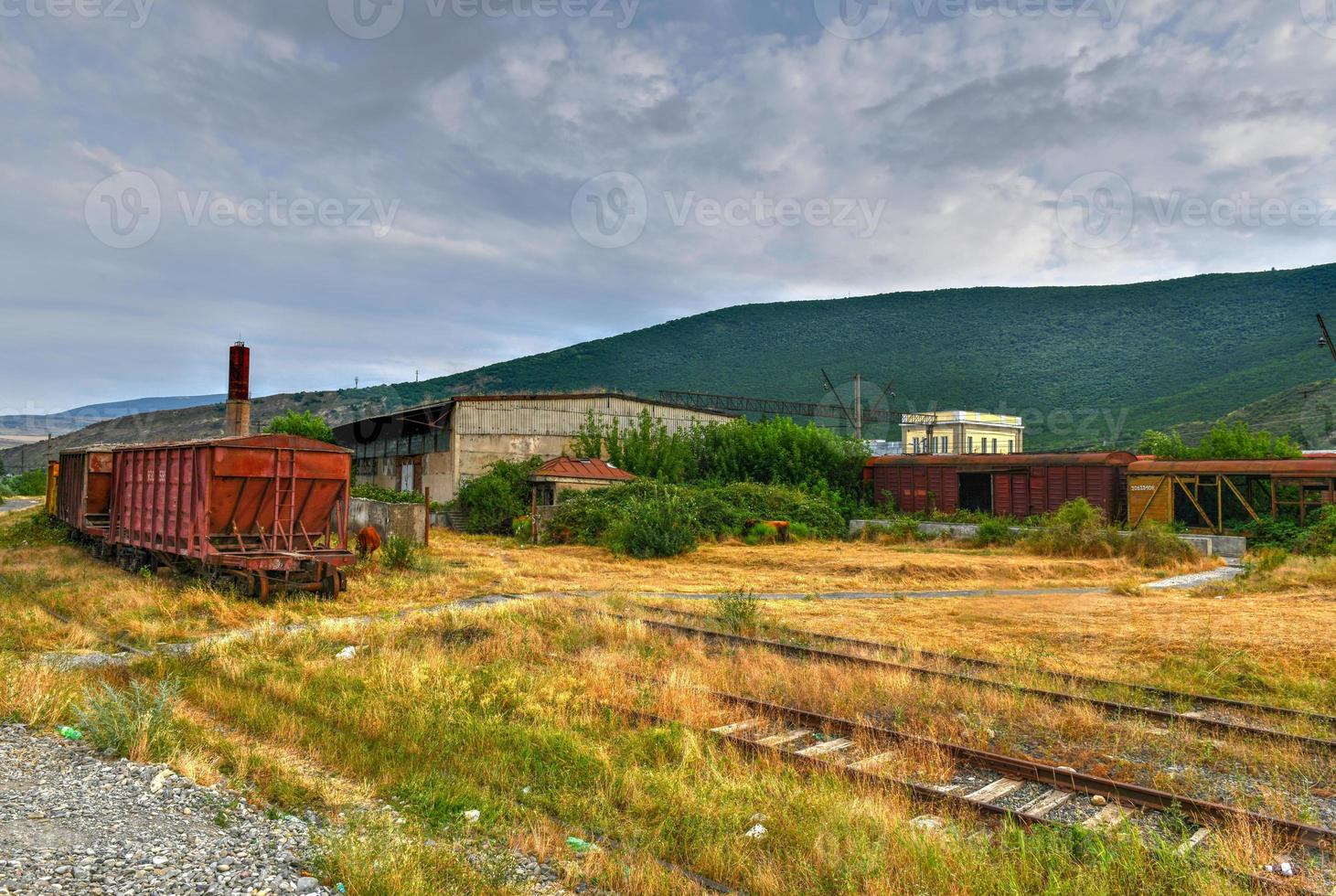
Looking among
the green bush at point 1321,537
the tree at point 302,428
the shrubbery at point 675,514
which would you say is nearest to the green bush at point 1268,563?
the green bush at point 1321,537

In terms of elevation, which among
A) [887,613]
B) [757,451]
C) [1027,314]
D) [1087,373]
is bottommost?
[887,613]

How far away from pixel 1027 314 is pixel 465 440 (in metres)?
131

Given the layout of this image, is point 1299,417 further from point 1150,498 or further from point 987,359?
point 987,359

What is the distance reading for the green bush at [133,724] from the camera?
6770 millimetres

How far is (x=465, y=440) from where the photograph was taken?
3538cm

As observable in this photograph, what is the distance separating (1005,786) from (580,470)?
28880mm

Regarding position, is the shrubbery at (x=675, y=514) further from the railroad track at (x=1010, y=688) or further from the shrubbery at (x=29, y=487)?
the shrubbery at (x=29, y=487)

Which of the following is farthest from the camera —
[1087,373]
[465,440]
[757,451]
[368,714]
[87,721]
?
[1087,373]

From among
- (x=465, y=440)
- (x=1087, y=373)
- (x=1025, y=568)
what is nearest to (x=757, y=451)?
(x=465, y=440)

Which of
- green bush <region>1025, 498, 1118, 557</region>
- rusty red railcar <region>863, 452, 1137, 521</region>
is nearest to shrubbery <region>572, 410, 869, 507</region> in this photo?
rusty red railcar <region>863, 452, 1137, 521</region>

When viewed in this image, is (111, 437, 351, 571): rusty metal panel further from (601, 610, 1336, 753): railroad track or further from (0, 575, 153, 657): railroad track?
(601, 610, 1336, 753): railroad track

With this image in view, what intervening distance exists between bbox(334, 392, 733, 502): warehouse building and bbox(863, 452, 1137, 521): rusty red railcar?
12.0m

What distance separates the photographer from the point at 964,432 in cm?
7862

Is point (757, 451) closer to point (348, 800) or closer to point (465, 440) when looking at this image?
A: point (465, 440)
